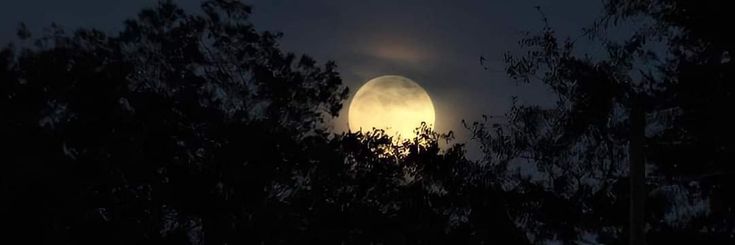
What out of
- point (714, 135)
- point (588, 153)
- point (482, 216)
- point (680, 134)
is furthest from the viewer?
point (482, 216)

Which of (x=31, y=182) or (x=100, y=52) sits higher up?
(x=100, y=52)

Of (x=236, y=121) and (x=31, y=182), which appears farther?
(x=236, y=121)

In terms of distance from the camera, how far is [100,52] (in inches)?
1100

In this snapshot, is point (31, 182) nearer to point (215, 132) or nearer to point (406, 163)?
point (215, 132)

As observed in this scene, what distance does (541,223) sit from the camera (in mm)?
28875

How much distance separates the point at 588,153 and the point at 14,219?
15.3m

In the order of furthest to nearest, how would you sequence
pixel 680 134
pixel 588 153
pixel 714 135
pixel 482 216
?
pixel 482 216
pixel 588 153
pixel 680 134
pixel 714 135

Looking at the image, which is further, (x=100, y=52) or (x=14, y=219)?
(x=100, y=52)

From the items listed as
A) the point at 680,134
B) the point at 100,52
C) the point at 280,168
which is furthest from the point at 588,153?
the point at 100,52

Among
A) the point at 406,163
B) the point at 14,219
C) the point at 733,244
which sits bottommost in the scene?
the point at 14,219

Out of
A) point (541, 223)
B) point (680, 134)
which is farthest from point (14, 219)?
point (680, 134)

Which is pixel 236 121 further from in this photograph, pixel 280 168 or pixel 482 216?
pixel 482 216

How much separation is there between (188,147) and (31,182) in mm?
4449

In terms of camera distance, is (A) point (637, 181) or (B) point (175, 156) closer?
(A) point (637, 181)
